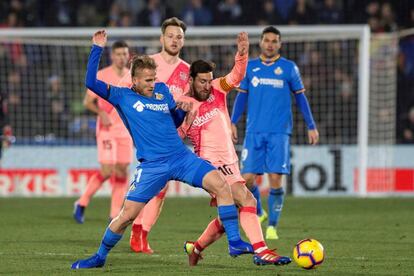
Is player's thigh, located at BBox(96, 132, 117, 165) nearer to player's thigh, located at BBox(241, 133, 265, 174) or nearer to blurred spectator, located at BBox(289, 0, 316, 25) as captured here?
player's thigh, located at BBox(241, 133, 265, 174)

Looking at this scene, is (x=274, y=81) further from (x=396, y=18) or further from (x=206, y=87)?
(x=396, y=18)

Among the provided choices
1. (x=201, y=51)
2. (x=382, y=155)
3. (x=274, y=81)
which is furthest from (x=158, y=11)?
(x=274, y=81)

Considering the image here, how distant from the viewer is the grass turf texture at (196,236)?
8.78 m

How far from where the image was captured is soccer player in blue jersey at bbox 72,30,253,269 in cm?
854

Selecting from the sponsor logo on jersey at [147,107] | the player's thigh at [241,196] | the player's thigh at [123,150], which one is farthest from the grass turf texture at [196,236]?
the sponsor logo on jersey at [147,107]

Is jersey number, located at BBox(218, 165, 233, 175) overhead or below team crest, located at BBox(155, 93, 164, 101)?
below

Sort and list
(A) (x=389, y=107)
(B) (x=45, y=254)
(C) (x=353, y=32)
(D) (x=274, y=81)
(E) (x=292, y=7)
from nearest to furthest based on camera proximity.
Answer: (B) (x=45, y=254), (D) (x=274, y=81), (C) (x=353, y=32), (A) (x=389, y=107), (E) (x=292, y=7)

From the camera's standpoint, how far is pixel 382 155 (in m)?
18.6

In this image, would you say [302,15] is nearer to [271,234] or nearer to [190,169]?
[271,234]

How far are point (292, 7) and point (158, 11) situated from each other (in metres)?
2.73

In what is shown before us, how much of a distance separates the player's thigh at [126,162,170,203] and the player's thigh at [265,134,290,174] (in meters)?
3.44

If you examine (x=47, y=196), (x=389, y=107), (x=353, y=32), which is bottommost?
(x=47, y=196)

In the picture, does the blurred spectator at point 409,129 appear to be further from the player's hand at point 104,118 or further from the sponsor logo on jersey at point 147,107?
the sponsor logo on jersey at point 147,107

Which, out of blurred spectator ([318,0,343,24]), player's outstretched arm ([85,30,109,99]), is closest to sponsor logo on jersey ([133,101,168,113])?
player's outstretched arm ([85,30,109,99])
